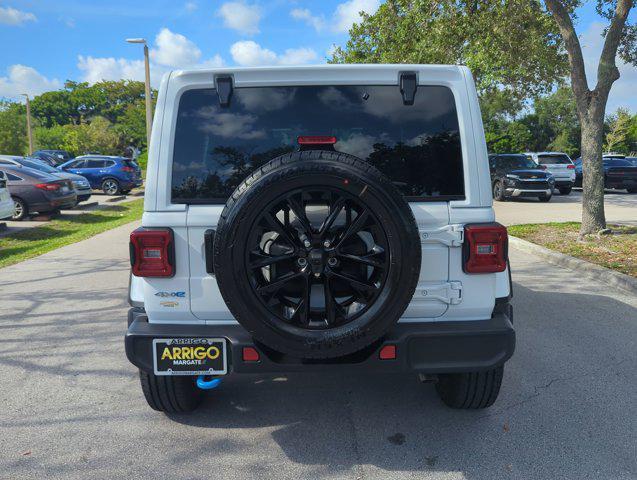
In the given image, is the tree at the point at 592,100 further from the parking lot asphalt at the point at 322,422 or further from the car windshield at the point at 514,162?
the car windshield at the point at 514,162

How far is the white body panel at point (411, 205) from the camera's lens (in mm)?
2730

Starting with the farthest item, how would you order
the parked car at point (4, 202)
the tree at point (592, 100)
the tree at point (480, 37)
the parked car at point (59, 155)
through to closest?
the parked car at point (59, 155) → the tree at point (480, 37) → the parked car at point (4, 202) → the tree at point (592, 100)

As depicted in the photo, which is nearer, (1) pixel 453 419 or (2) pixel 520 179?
(1) pixel 453 419

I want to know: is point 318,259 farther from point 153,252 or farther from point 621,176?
point 621,176

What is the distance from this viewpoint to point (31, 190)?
12.9m

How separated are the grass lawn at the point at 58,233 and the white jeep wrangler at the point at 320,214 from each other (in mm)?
7121

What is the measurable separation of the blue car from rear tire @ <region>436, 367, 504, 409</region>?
20171 millimetres

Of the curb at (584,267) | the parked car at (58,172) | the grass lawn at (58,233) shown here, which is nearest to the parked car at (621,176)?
the curb at (584,267)

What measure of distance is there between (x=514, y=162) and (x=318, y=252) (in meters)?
Answer: 17.8

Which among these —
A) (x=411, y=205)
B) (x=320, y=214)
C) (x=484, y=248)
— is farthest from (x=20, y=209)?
(x=484, y=248)

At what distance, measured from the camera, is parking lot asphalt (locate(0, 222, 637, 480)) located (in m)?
2.75

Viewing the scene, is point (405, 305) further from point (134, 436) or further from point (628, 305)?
point (628, 305)

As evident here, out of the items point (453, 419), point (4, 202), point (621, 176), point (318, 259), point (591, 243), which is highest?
point (621, 176)

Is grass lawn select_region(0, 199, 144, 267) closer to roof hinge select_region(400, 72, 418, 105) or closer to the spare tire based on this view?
the spare tire
